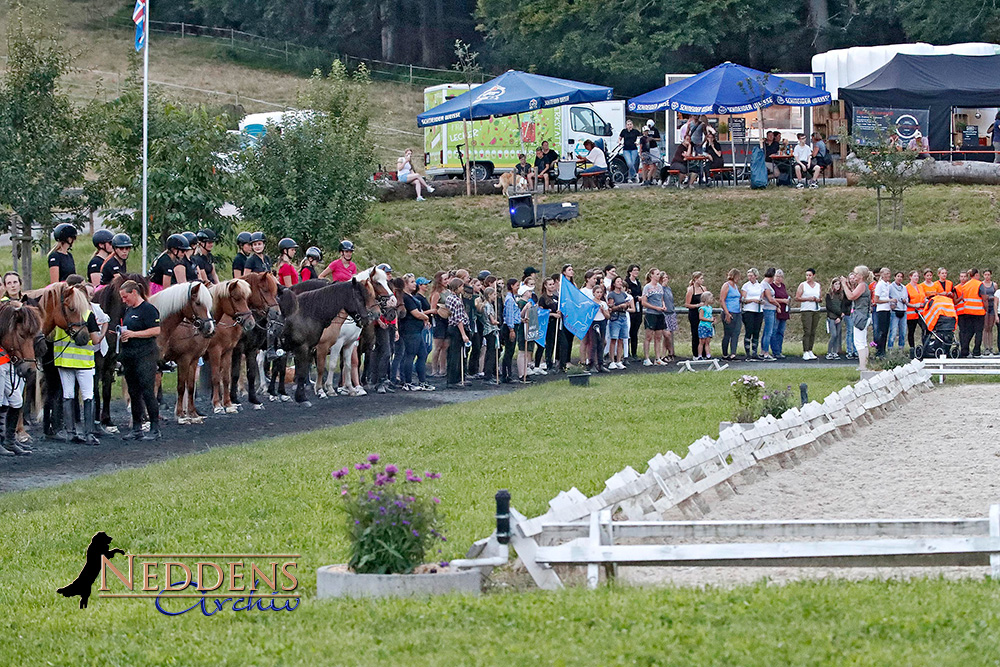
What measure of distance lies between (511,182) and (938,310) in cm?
1635

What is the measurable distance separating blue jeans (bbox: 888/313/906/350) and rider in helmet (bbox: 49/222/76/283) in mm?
15876

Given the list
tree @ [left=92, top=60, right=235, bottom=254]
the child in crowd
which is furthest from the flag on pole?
the child in crowd

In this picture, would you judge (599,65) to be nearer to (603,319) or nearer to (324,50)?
(324,50)

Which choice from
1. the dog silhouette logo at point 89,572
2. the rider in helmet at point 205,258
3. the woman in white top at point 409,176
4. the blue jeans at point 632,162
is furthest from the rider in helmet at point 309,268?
the blue jeans at point 632,162

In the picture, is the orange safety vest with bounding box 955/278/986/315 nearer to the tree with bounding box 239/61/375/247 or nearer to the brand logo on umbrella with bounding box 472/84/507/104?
the tree with bounding box 239/61/375/247

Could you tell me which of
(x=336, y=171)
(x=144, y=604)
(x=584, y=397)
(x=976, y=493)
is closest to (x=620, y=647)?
(x=144, y=604)

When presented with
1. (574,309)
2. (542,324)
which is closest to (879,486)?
(574,309)

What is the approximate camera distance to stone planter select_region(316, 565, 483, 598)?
7.98m

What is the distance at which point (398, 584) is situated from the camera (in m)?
7.99

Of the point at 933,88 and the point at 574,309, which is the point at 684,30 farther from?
the point at 574,309

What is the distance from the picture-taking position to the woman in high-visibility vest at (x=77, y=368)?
15852mm

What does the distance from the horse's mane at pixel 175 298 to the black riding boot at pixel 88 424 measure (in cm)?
169

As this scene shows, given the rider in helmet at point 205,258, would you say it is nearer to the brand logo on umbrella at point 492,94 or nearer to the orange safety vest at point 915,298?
the orange safety vest at point 915,298

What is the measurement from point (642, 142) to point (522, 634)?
116 ft
